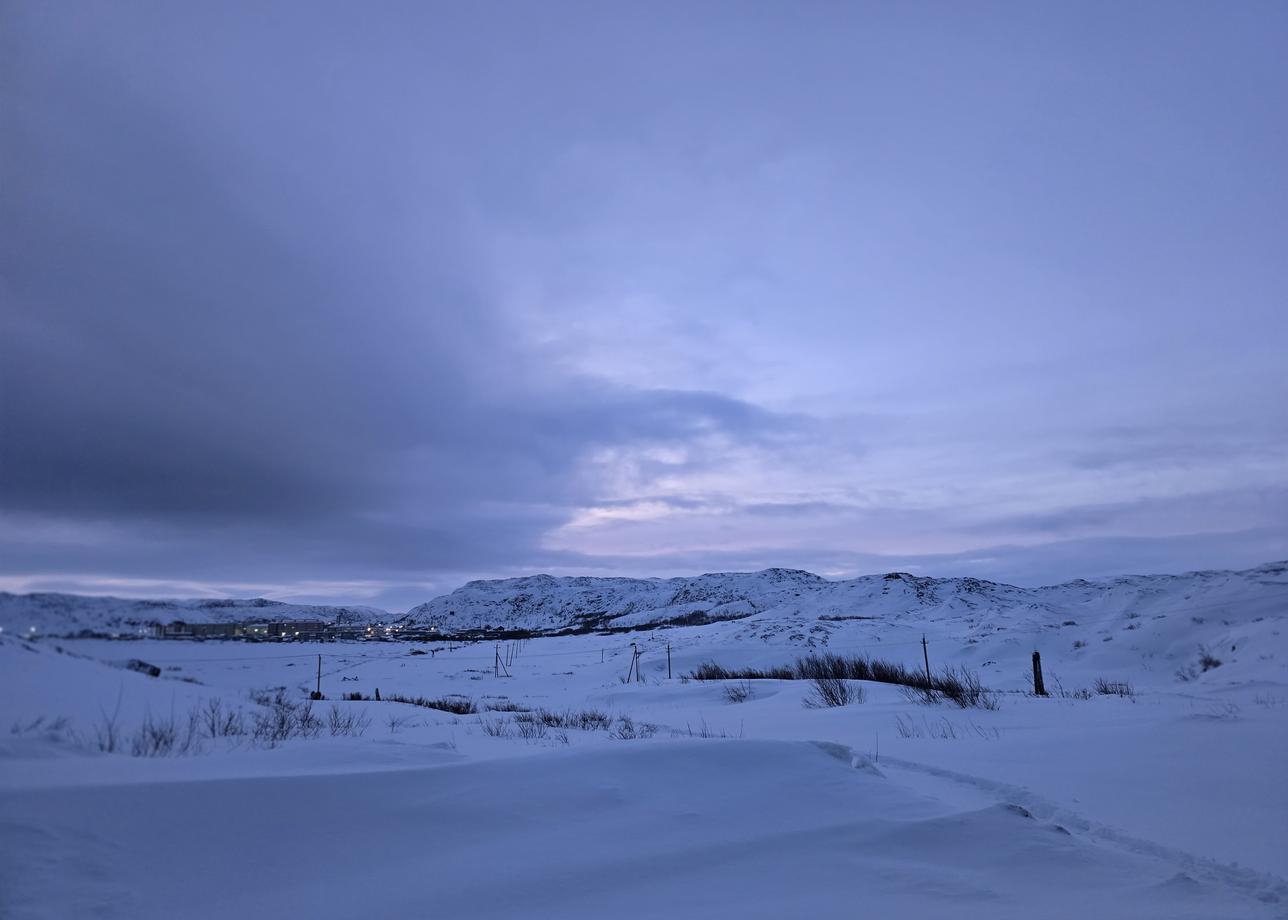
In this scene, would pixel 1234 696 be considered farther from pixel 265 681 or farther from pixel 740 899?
pixel 265 681

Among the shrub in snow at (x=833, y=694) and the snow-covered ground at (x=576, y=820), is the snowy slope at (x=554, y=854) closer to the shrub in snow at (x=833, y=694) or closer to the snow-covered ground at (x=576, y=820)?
the snow-covered ground at (x=576, y=820)

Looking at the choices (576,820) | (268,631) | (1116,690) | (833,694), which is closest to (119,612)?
(268,631)

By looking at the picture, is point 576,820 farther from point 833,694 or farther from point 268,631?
point 833,694

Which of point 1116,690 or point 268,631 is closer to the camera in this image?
point 268,631

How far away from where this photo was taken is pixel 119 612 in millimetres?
1941

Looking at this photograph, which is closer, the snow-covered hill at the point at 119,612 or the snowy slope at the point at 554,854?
the snow-covered hill at the point at 119,612

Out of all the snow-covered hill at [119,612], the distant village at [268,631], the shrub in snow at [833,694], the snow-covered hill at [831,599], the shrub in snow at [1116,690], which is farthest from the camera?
the snow-covered hill at [831,599]

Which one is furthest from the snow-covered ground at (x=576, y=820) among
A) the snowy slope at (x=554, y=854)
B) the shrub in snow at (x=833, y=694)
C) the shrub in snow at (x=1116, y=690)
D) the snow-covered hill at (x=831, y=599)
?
the shrub in snow at (x=833, y=694)

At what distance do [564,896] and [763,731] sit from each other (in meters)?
7.40

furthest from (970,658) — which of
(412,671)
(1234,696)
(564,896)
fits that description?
(564,896)

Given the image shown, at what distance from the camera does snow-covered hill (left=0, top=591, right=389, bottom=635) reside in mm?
1694

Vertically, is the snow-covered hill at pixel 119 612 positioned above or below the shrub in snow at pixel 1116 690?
above

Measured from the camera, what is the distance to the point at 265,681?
2738 mm

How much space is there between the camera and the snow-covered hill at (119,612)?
1694 mm
